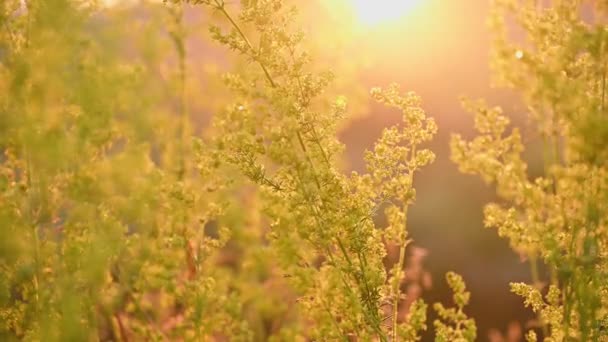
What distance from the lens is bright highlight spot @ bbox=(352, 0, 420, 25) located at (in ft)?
19.3

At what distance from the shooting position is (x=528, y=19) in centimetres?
351

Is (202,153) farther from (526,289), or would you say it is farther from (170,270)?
(526,289)

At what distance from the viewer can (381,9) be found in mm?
6773

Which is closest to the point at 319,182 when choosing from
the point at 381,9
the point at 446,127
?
the point at 381,9

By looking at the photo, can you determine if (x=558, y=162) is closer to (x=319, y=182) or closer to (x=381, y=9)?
(x=319, y=182)

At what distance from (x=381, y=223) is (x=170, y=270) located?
5003mm

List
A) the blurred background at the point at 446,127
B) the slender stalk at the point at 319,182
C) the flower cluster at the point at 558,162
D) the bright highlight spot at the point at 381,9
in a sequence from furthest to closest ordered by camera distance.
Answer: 1. the blurred background at the point at 446,127
2. the bright highlight spot at the point at 381,9
3. the slender stalk at the point at 319,182
4. the flower cluster at the point at 558,162

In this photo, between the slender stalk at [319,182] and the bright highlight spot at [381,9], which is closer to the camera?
the slender stalk at [319,182]

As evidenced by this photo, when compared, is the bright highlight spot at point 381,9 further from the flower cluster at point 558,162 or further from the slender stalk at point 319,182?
the slender stalk at point 319,182

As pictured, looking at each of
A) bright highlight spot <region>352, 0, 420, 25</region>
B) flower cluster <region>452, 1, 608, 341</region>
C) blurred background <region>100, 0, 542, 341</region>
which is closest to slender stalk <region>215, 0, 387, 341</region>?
flower cluster <region>452, 1, 608, 341</region>

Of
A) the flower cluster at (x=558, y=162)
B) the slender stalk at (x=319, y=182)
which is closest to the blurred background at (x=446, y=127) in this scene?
the flower cluster at (x=558, y=162)

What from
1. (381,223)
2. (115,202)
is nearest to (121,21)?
(115,202)

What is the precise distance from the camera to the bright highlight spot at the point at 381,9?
19.3 feet

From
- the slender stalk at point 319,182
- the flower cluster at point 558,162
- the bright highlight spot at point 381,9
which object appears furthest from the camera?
the bright highlight spot at point 381,9
